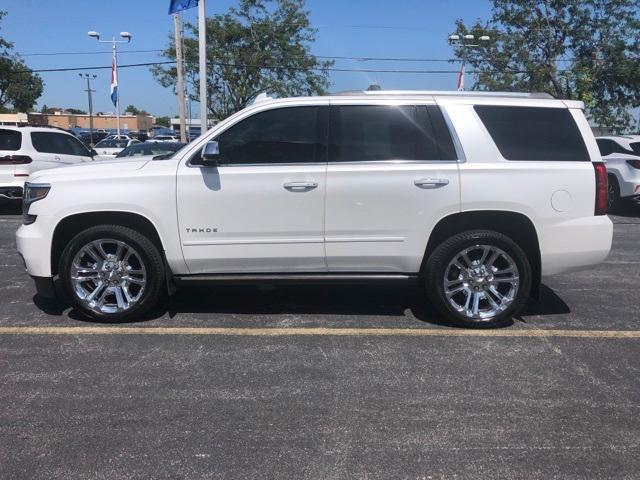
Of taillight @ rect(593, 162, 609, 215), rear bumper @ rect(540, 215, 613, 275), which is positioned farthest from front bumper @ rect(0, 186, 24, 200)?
taillight @ rect(593, 162, 609, 215)

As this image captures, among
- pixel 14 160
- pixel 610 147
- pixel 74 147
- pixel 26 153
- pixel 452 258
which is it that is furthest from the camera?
pixel 610 147

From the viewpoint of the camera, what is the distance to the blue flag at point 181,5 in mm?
14625

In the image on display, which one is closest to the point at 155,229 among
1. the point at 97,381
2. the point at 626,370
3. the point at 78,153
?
the point at 97,381

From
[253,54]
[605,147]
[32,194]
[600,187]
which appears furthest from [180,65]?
[600,187]

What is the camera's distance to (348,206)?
4871 mm

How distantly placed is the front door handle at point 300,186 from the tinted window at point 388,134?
0.30 metres

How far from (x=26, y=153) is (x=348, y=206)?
875cm

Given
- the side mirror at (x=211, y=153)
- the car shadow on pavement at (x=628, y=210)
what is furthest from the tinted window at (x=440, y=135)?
the car shadow on pavement at (x=628, y=210)

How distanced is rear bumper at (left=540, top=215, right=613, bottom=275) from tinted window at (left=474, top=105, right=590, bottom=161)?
0.55m

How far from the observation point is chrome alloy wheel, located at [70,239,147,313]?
196 inches

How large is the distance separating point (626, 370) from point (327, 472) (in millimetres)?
2513

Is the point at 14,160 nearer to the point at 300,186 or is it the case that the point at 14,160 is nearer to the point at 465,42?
the point at 300,186

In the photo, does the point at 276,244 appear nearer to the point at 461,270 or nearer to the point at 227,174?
the point at 227,174

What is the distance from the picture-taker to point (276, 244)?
4930 mm
